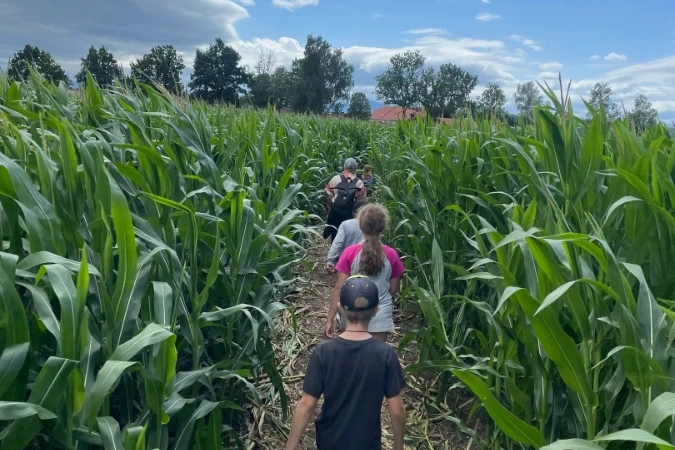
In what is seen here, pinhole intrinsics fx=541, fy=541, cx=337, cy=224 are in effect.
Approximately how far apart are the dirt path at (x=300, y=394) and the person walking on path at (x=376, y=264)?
0.41 metres

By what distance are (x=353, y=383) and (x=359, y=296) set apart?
0.38m

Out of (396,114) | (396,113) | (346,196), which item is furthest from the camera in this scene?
Result: (396,113)

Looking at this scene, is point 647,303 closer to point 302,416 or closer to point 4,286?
point 302,416

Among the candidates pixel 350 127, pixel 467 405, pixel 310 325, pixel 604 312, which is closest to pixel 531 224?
pixel 604 312

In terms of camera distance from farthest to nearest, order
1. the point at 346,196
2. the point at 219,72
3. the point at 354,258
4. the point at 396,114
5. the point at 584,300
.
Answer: the point at 219,72, the point at 396,114, the point at 346,196, the point at 354,258, the point at 584,300

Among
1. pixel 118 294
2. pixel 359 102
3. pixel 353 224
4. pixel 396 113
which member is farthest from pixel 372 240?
pixel 359 102

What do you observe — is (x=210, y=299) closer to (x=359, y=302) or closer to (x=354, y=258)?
(x=359, y=302)

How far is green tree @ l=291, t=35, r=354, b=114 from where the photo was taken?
190ft

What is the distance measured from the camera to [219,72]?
138 feet

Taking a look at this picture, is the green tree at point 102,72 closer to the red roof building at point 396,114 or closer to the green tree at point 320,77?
the red roof building at point 396,114

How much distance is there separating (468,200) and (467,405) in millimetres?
1510

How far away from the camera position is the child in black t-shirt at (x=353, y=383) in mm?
2400

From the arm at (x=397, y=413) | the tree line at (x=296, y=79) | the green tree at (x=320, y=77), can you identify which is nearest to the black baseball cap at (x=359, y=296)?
the arm at (x=397, y=413)

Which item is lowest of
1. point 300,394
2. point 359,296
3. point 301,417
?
point 300,394
